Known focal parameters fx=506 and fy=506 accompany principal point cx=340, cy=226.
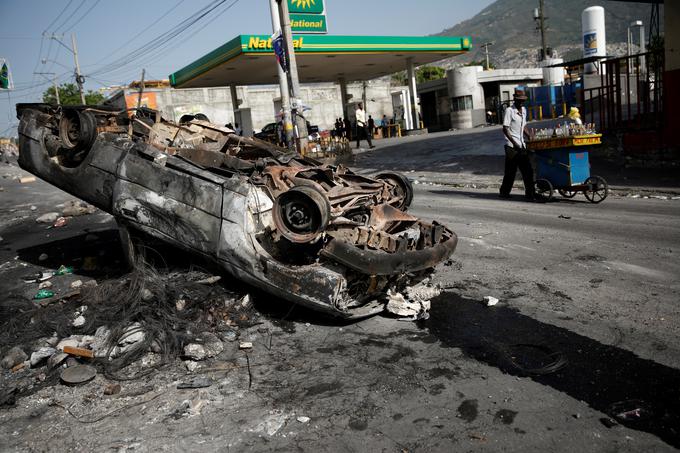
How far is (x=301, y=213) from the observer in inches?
172

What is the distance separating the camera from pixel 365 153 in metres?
21.6

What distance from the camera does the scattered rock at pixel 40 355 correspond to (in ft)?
13.8

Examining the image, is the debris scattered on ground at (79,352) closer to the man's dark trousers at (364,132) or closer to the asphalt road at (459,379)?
the asphalt road at (459,379)

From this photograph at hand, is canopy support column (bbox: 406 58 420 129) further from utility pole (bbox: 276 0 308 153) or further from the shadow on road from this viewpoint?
the shadow on road

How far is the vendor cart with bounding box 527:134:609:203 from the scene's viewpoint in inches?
352

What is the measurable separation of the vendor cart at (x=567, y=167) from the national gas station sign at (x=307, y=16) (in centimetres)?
997

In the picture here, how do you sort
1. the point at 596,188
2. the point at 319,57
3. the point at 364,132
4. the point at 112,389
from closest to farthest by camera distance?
the point at 112,389 < the point at 596,188 < the point at 364,132 < the point at 319,57

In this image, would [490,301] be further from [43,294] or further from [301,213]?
[43,294]

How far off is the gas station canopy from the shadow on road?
21186mm

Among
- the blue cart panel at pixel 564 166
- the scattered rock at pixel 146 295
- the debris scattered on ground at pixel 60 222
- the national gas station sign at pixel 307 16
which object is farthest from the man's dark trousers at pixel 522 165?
the national gas station sign at pixel 307 16

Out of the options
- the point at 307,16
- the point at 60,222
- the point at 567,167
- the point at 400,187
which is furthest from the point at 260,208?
the point at 307,16

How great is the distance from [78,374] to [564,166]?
27.1 feet

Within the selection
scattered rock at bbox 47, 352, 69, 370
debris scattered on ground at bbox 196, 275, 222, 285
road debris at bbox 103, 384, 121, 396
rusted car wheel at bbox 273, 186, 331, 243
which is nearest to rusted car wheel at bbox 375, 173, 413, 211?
rusted car wheel at bbox 273, 186, 331, 243

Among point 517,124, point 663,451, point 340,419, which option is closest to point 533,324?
point 663,451
